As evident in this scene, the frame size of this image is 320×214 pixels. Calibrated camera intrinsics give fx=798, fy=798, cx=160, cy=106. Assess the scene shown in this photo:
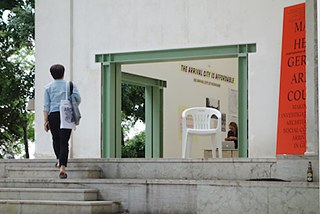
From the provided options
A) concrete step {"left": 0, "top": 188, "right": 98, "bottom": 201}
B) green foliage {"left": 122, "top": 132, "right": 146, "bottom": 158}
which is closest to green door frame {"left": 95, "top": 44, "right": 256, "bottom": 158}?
concrete step {"left": 0, "top": 188, "right": 98, "bottom": 201}

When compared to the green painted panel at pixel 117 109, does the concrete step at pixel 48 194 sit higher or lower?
lower

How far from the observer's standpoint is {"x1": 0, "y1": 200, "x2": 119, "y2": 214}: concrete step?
855 cm

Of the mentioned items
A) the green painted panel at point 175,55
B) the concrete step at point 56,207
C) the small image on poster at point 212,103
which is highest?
the green painted panel at point 175,55

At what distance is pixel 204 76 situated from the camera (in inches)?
773

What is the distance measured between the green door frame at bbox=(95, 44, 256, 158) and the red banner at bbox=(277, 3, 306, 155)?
115cm

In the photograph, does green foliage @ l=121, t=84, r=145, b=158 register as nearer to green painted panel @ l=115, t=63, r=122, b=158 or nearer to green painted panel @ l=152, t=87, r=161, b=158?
green painted panel @ l=152, t=87, r=161, b=158

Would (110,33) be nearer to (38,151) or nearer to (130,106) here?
(38,151)

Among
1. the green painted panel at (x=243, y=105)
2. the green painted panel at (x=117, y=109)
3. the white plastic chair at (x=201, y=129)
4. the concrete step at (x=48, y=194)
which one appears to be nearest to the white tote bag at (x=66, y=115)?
the concrete step at (x=48, y=194)

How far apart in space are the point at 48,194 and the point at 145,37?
5402 millimetres

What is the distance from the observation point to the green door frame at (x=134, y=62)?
518 inches

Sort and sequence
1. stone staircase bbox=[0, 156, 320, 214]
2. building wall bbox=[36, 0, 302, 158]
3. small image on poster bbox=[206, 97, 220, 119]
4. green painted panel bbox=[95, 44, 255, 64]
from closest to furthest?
1. stone staircase bbox=[0, 156, 320, 214]
2. building wall bbox=[36, 0, 302, 158]
3. green painted panel bbox=[95, 44, 255, 64]
4. small image on poster bbox=[206, 97, 220, 119]

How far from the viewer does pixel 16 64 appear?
23.4 m

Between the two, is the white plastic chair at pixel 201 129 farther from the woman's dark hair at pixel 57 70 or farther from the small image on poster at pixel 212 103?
the small image on poster at pixel 212 103

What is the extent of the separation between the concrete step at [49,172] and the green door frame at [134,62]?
141 inches
